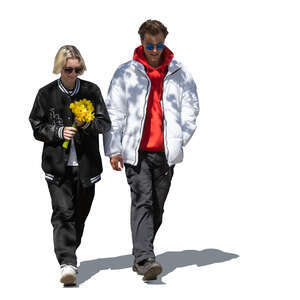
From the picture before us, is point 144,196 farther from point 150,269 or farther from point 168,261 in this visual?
A: point 168,261

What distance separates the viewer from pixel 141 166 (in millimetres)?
11461

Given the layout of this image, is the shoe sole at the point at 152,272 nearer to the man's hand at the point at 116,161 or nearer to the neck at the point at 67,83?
the man's hand at the point at 116,161

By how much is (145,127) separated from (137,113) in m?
0.21

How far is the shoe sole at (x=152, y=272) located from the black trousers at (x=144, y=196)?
0.27 metres

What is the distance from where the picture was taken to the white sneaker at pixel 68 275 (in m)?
10.9

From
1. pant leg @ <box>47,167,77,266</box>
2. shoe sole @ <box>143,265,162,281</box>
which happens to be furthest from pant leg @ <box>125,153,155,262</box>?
pant leg @ <box>47,167,77,266</box>

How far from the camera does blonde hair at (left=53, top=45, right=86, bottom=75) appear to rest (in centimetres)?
1097

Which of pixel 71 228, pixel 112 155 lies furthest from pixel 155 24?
pixel 71 228

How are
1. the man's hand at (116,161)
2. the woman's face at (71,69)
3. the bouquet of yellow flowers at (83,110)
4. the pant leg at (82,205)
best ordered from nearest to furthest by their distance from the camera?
the bouquet of yellow flowers at (83,110), the woman's face at (71,69), the pant leg at (82,205), the man's hand at (116,161)

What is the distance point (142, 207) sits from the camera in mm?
11469

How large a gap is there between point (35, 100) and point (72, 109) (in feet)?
1.63

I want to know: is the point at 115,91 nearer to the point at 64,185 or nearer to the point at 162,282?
the point at 64,185

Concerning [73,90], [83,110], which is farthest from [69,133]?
[73,90]

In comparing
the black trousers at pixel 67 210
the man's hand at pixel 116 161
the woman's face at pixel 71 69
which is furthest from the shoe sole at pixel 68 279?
the woman's face at pixel 71 69
